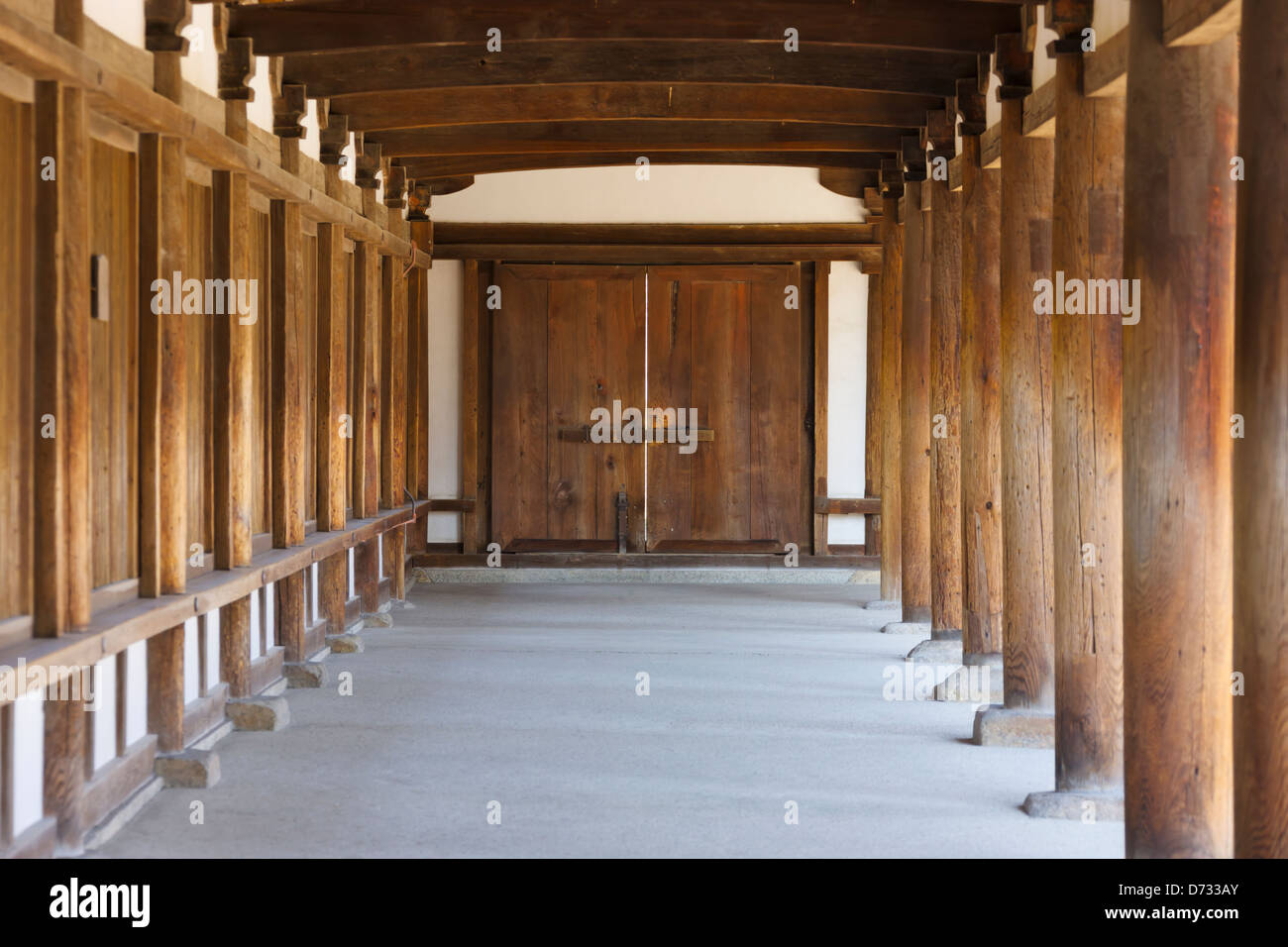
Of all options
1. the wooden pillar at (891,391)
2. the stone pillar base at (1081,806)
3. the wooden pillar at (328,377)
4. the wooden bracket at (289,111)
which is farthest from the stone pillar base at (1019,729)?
the wooden bracket at (289,111)

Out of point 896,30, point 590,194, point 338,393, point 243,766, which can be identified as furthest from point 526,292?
point 243,766

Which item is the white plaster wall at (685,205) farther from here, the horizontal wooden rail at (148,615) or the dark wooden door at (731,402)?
the horizontal wooden rail at (148,615)

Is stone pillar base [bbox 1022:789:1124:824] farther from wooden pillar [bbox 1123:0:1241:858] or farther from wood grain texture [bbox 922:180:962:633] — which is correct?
wood grain texture [bbox 922:180:962:633]

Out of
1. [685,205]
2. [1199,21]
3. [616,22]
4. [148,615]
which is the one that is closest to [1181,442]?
[1199,21]

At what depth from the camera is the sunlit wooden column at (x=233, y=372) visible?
241 inches

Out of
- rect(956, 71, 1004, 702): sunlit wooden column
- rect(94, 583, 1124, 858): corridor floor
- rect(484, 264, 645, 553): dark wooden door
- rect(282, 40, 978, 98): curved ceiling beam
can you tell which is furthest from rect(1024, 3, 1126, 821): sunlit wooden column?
rect(484, 264, 645, 553): dark wooden door

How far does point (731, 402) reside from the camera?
11789 millimetres

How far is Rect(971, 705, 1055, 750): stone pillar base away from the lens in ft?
20.0

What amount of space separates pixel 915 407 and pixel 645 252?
336 cm

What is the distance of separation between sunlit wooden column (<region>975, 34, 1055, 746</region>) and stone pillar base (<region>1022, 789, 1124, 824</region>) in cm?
101

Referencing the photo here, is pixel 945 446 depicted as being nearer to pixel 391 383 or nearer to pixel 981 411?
pixel 981 411

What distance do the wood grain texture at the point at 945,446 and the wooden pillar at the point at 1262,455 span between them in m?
4.80

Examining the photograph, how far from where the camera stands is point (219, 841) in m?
4.70

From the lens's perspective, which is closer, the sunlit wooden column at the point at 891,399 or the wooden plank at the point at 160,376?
the wooden plank at the point at 160,376
